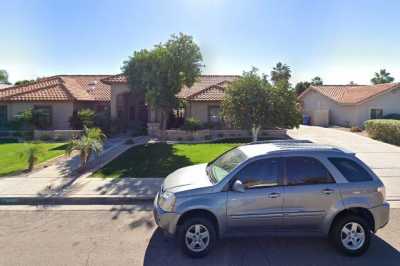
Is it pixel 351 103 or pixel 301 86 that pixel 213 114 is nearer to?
pixel 351 103

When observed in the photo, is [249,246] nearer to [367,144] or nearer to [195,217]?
[195,217]

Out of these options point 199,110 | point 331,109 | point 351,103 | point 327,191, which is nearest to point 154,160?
point 327,191

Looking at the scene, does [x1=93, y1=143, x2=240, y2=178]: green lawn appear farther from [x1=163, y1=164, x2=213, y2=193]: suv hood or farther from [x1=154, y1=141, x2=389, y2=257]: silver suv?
[x1=154, y1=141, x2=389, y2=257]: silver suv

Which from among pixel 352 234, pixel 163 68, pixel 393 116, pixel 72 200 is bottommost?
pixel 72 200

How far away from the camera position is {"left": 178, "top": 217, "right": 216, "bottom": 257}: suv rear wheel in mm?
4746

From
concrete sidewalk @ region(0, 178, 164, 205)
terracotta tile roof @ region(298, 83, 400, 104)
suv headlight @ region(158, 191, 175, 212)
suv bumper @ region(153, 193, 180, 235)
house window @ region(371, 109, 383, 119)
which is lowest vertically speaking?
concrete sidewalk @ region(0, 178, 164, 205)

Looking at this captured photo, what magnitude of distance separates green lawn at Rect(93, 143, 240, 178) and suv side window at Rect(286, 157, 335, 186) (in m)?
5.65

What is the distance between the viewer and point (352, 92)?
33.2 metres

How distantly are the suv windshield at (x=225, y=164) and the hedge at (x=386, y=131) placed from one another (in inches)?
691

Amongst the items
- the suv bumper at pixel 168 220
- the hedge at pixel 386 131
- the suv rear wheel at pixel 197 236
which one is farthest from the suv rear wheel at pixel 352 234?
the hedge at pixel 386 131

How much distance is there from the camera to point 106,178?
955 centimetres

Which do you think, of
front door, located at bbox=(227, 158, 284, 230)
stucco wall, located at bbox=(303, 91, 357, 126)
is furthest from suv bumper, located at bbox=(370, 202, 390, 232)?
stucco wall, located at bbox=(303, 91, 357, 126)

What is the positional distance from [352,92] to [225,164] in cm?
3274

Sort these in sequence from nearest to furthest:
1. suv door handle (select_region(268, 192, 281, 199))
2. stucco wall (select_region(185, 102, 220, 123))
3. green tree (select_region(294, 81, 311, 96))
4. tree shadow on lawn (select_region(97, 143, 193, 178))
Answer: suv door handle (select_region(268, 192, 281, 199)), tree shadow on lawn (select_region(97, 143, 193, 178)), stucco wall (select_region(185, 102, 220, 123)), green tree (select_region(294, 81, 311, 96))
